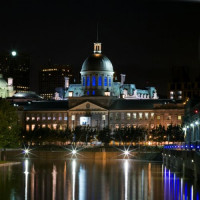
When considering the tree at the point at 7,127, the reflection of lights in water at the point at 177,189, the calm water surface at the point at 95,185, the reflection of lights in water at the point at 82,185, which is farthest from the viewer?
the tree at the point at 7,127

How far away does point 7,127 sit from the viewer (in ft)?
380

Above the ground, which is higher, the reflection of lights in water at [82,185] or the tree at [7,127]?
the tree at [7,127]

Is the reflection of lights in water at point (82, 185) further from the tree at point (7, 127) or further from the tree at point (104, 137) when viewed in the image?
the tree at point (104, 137)

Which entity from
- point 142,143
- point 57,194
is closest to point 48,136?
point 142,143

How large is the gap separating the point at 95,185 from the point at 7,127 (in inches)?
1623

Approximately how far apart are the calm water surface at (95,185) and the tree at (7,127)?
56.8 feet

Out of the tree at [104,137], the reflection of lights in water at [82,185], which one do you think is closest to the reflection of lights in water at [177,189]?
the reflection of lights in water at [82,185]

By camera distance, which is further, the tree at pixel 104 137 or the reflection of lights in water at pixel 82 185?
the tree at pixel 104 137

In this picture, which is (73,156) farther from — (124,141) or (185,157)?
(185,157)

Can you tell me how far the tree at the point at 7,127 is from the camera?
114 meters

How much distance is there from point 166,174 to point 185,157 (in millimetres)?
10866

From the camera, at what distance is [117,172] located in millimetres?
98750

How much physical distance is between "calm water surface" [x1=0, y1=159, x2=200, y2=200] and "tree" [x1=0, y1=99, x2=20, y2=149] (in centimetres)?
1730

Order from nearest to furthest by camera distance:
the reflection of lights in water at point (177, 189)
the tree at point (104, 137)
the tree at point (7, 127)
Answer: the reflection of lights in water at point (177, 189) → the tree at point (7, 127) → the tree at point (104, 137)
